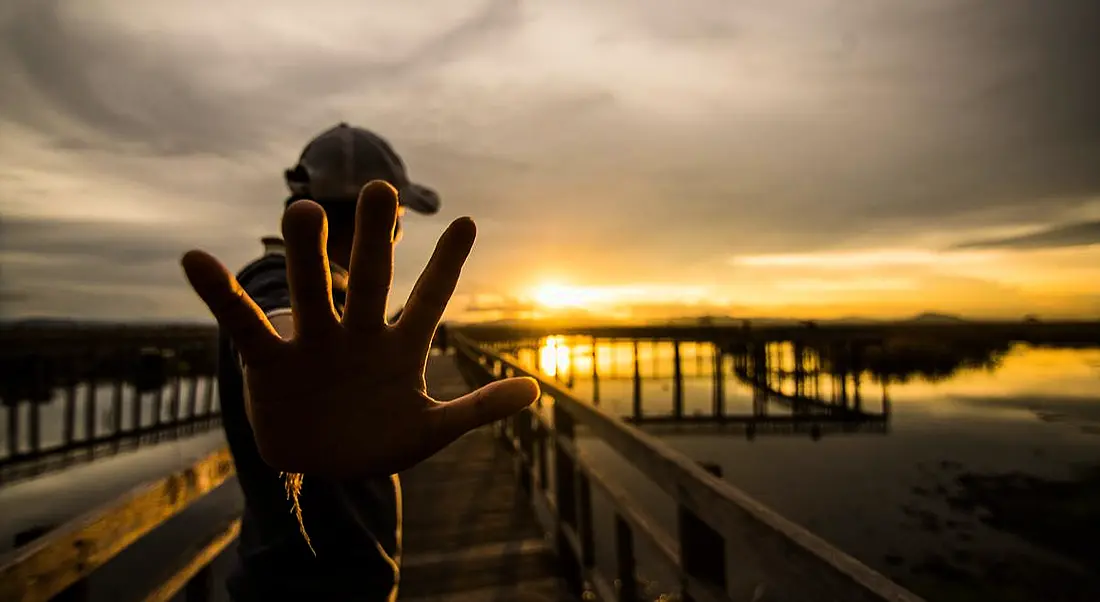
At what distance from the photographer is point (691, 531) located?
70.4 inches

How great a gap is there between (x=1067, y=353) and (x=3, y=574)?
112 meters

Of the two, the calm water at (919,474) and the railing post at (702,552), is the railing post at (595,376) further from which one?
the railing post at (702,552)

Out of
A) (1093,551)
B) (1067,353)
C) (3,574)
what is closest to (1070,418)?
(1093,551)

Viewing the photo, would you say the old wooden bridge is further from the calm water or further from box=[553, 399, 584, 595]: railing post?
the calm water

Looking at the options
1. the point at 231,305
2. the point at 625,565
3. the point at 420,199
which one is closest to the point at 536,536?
the point at 625,565

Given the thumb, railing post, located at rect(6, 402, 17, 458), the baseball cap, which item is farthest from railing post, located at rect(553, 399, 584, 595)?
railing post, located at rect(6, 402, 17, 458)

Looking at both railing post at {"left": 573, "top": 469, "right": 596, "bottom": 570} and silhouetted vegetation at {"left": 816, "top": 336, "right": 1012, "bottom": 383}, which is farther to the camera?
silhouetted vegetation at {"left": 816, "top": 336, "right": 1012, "bottom": 383}

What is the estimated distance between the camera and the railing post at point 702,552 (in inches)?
69.7

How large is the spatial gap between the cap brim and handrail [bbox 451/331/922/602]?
1.28 m

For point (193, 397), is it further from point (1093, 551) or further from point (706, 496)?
point (1093, 551)

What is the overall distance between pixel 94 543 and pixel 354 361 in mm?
1231

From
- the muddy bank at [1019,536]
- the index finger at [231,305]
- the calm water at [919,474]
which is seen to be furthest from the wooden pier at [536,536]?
the muddy bank at [1019,536]

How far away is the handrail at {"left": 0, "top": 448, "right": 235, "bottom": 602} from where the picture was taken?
4.08 feet

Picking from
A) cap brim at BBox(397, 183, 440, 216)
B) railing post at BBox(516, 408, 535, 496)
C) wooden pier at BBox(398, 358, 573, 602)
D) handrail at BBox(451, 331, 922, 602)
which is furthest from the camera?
railing post at BBox(516, 408, 535, 496)
